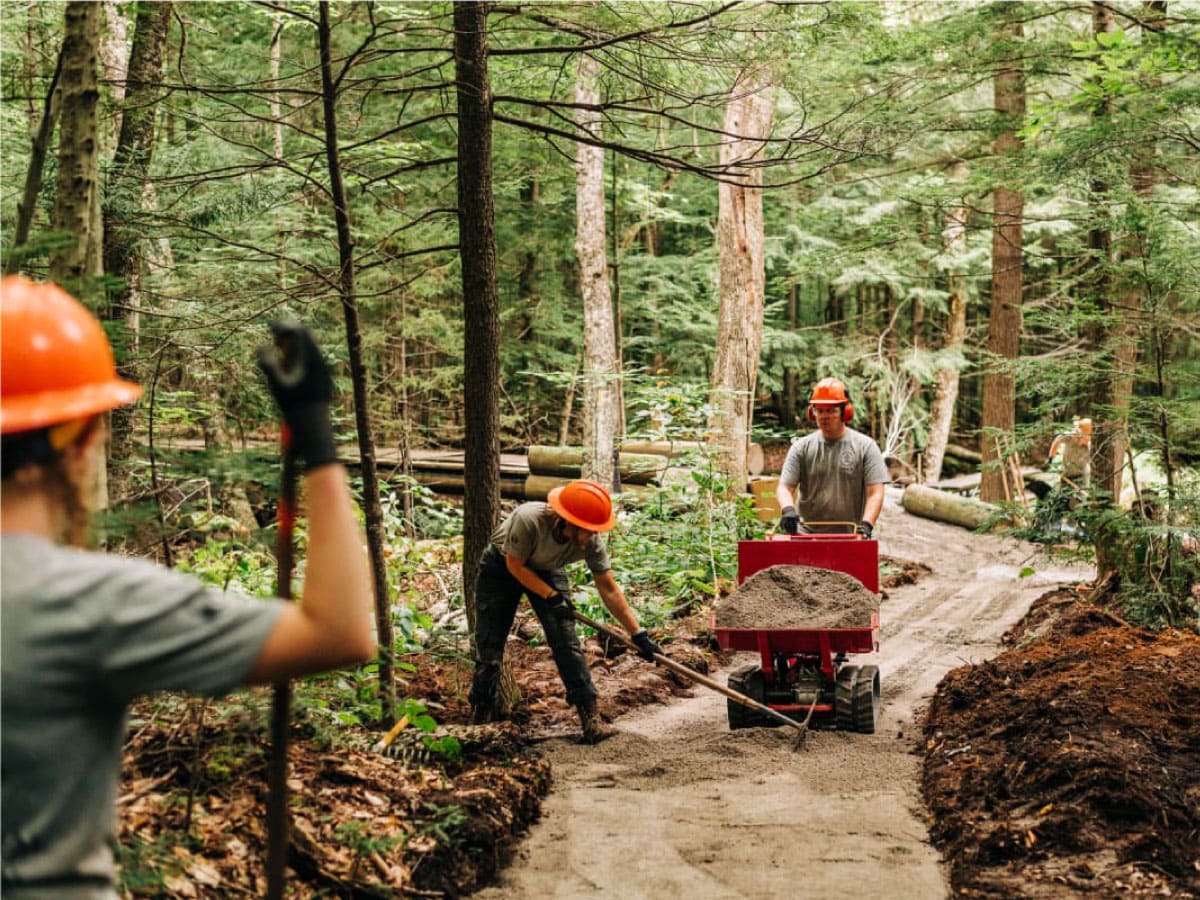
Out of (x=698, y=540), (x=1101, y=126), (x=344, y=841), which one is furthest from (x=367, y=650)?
(x=698, y=540)

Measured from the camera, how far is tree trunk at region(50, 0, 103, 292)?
13.9ft

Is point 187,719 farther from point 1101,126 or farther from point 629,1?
point 1101,126

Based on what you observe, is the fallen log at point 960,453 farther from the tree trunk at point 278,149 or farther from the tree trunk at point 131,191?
the tree trunk at point 131,191

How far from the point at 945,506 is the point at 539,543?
561 inches

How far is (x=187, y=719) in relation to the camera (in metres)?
4.50

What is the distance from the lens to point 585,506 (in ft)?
22.0

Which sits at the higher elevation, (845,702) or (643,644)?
(643,644)

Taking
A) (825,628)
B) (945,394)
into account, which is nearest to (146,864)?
(825,628)

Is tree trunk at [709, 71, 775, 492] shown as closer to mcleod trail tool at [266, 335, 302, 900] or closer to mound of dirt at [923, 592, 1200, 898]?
mound of dirt at [923, 592, 1200, 898]

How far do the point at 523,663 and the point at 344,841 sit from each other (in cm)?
497

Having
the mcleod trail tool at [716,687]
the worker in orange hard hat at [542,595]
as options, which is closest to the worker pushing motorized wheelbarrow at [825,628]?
the mcleod trail tool at [716,687]

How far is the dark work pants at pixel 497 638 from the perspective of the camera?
23.8 feet

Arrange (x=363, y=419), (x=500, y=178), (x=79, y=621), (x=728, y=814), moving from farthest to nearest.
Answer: (x=500, y=178), (x=363, y=419), (x=728, y=814), (x=79, y=621)

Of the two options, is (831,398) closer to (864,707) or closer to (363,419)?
(864,707)
